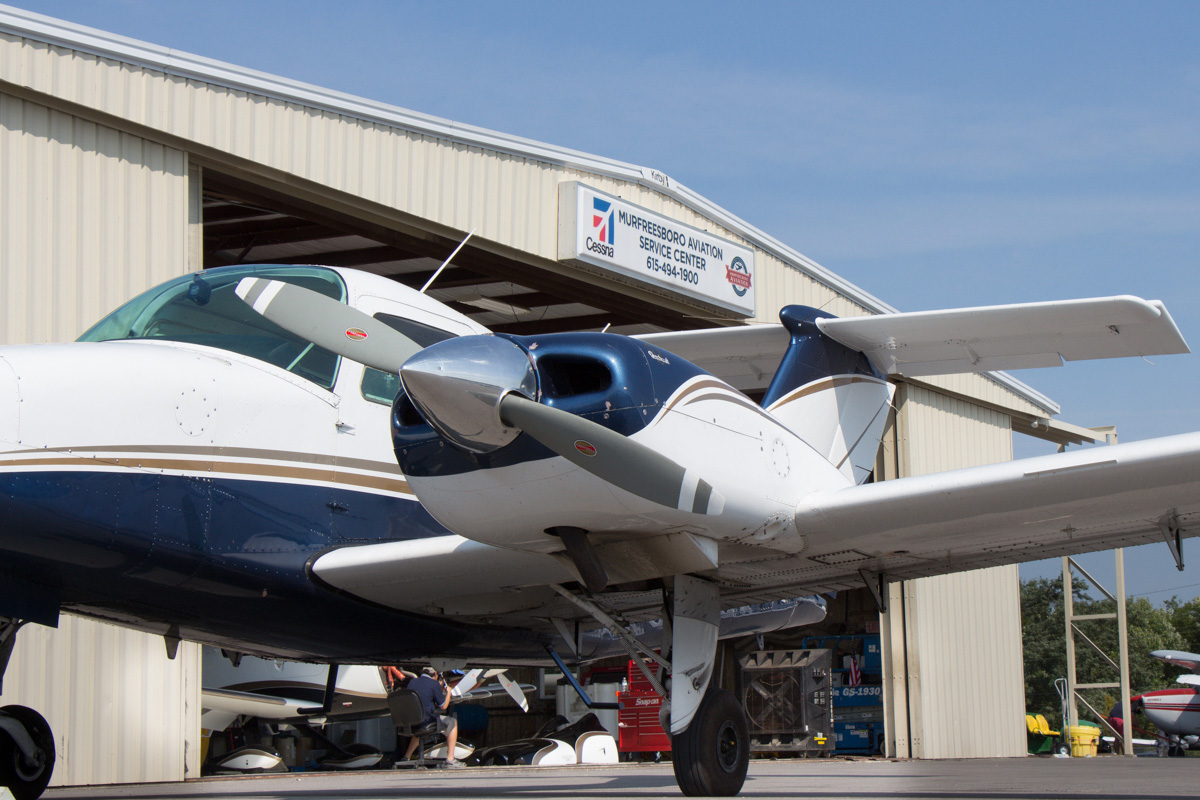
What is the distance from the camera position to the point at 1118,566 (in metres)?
26.2

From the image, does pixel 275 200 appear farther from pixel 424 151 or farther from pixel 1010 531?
pixel 1010 531

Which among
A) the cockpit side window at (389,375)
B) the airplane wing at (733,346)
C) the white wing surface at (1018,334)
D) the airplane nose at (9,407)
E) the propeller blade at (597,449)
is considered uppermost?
the airplane wing at (733,346)

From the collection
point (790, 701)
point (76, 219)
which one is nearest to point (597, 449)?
point (76, 219)

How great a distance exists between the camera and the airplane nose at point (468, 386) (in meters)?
5.59

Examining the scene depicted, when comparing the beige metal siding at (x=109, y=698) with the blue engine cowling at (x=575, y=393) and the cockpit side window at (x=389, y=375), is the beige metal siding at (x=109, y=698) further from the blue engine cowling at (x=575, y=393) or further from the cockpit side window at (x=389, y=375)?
the blue engine cowling at (x=575, y=393)

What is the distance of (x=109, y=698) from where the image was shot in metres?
10.0

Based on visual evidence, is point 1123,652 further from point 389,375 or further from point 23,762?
point 23,762

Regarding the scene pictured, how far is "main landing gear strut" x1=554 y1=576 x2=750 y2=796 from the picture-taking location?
6617 millimetres

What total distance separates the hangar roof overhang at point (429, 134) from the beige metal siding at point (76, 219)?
2.21ft

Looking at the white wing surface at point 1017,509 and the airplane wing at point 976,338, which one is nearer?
the white wing surface at point 1017,509

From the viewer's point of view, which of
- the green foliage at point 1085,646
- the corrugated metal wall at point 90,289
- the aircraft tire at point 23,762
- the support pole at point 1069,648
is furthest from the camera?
the green foliage at point 1085,646

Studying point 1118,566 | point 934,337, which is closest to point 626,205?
point 934,337

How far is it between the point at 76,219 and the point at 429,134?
165 inches

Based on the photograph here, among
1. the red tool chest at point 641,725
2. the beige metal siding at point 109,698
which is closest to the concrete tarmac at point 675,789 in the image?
the beige metal siding at point 109,698
